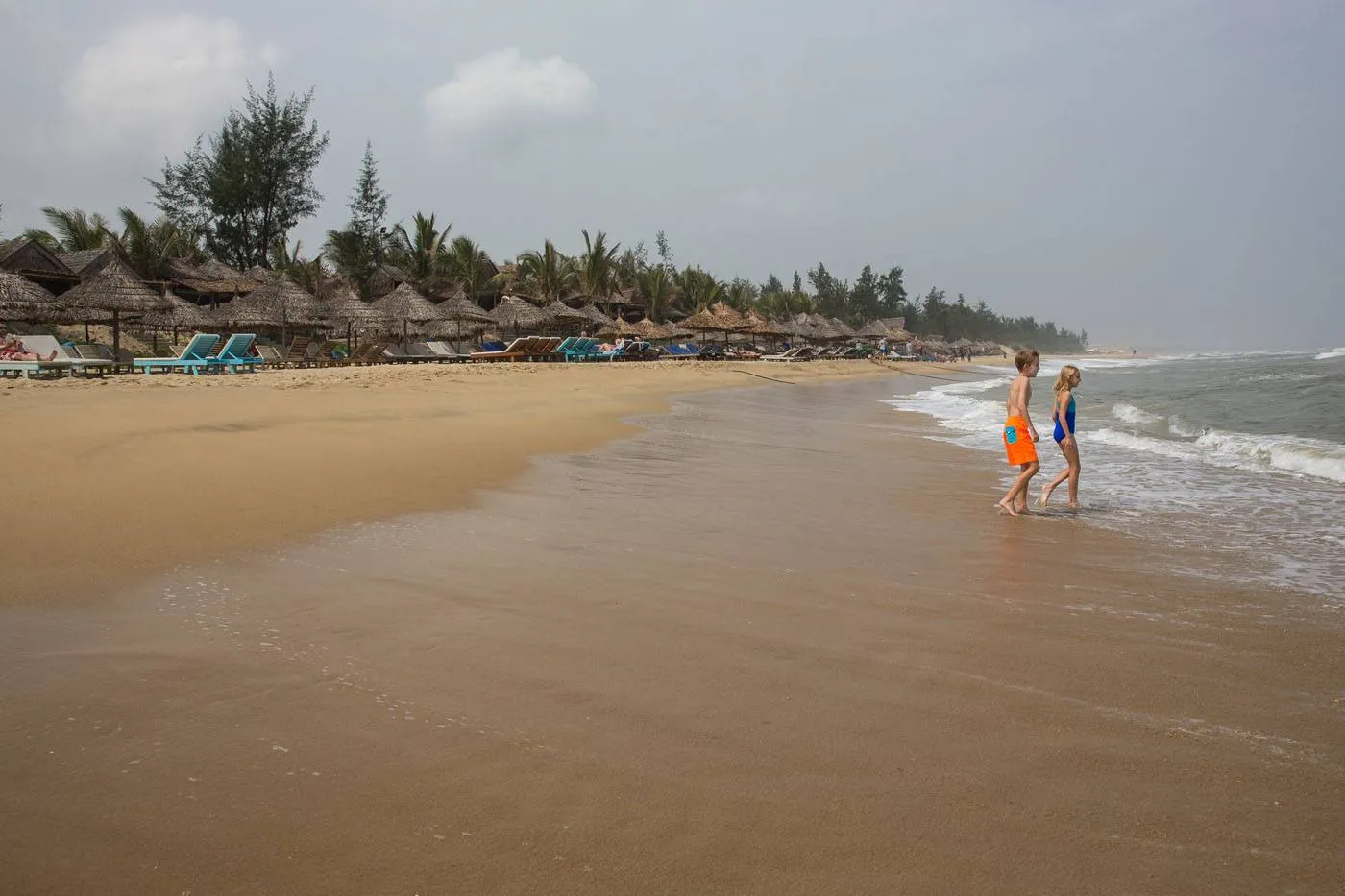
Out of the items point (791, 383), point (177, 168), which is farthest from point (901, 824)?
point (177, 168)

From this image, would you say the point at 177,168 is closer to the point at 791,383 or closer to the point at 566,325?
the point at 566,325

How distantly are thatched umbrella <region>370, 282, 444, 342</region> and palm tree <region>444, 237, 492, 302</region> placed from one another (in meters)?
10.4

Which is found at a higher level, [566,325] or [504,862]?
[566,325]

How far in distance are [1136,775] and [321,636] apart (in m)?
2.65

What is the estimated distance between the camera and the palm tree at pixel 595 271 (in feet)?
142

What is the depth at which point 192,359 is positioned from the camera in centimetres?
1772

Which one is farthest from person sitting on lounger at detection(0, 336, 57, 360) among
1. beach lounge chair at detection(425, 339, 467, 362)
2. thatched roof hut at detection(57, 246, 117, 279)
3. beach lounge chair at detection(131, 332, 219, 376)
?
thatched roof hut at detection(57, 246, 117, 279)

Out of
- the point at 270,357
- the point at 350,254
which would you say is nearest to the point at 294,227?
the point at 350,254

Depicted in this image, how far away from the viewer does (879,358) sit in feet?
172

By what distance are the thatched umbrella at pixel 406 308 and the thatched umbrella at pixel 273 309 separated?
116 inches

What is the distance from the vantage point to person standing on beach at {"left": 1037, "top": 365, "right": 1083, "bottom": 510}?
6.31 m

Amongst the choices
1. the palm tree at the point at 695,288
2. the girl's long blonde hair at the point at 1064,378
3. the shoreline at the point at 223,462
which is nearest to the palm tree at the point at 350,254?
the palm tree at the point at 695,288

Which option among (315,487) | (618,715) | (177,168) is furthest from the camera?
(177,168)

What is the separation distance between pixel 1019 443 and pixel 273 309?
23628 millimetres
